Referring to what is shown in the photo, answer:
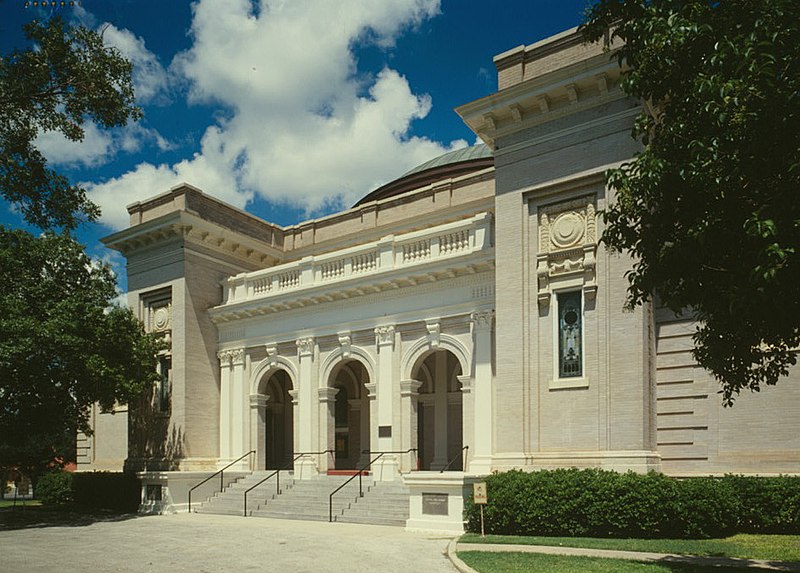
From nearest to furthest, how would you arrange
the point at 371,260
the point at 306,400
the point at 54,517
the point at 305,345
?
the point at 54,517 → the point at 371,260 → the point at 306,400 → the point at 305,345

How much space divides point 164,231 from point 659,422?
19227mm

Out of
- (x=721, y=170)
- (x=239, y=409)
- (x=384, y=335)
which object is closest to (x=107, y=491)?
(x=239, y=409)

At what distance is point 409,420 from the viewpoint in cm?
2306

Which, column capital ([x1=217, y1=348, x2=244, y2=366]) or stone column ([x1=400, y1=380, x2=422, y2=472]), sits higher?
column capital ([x1=217, y1=348, x2=244, y2=366])

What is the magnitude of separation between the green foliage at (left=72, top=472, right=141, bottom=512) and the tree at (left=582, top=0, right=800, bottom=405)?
21605mm

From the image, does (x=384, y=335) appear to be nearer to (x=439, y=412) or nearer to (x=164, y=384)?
(x=439, y=412)

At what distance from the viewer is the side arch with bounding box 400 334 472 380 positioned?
2211 centimetres

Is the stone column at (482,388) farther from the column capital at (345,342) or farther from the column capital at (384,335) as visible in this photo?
the column capital at (345,342)

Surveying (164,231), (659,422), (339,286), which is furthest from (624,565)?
(164,231)

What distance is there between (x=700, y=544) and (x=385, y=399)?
1152 centimetres

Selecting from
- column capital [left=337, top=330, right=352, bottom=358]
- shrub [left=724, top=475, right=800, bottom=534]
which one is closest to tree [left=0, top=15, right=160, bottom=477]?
column capital [left=337, top=330, right=352, bottom=358]

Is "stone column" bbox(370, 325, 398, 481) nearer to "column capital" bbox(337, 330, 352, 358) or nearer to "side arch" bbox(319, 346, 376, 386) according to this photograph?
"side arch" bbox(319, 346, 376, 386)

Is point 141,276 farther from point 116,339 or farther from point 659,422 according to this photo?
point 659,422

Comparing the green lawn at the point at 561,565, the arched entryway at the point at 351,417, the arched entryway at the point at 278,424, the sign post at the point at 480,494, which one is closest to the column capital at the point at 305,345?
the arched entryway at the point at 351,417
